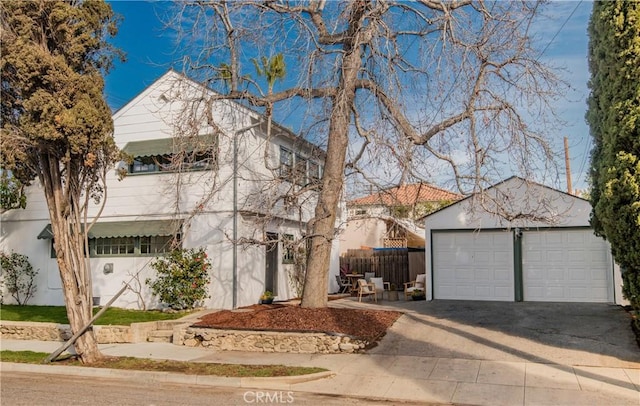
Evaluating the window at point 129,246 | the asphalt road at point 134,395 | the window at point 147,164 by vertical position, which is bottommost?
the asphalt road at point 134,395

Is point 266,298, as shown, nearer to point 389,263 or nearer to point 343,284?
point 343,284

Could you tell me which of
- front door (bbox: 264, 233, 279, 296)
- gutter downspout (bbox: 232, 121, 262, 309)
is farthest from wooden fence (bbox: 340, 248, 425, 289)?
gutter downspout (bbox: 232, 121, 262, 309)

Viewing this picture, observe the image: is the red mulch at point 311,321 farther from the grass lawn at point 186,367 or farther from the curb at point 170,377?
the curb at point 170,377

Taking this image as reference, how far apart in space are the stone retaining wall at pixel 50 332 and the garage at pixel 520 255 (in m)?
9.20

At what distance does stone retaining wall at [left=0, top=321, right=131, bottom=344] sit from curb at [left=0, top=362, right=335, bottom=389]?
2.55 metres

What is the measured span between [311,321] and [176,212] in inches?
211

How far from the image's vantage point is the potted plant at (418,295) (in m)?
17.2

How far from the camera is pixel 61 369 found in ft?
31.2

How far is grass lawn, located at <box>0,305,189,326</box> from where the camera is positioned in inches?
538

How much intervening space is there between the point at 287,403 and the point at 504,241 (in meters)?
10.7

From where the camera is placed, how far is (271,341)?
10797 mm

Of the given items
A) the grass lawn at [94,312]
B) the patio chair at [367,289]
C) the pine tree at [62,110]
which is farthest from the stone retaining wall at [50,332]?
the patio chair at [367,289]

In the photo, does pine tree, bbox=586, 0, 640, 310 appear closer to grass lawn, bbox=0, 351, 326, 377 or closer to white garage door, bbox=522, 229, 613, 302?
grass lawn, bbox=0, 351, 326, 377

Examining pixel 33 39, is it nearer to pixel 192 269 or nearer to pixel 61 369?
pixel 61 369
